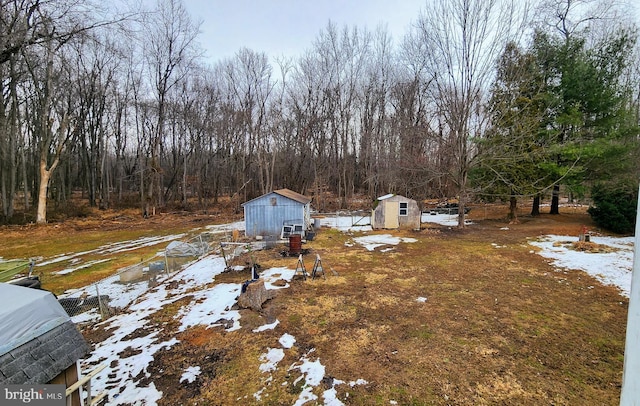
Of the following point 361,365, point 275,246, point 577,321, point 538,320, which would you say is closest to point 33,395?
point 361,365

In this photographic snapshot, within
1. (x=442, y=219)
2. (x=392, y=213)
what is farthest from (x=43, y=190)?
(x=442, y=219)

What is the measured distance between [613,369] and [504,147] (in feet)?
43.8

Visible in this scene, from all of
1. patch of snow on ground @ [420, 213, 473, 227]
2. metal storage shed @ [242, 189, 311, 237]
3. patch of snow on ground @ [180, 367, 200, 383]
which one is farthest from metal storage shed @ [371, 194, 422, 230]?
patch of snow on ground @ [180, 367, 200, 383]

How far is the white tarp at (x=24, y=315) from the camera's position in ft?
7.85

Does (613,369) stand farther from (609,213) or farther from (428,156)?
(428,156)

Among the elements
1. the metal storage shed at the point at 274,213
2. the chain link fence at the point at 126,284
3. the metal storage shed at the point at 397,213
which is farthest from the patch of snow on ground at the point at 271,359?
the metal storage shed at the point at 397,213

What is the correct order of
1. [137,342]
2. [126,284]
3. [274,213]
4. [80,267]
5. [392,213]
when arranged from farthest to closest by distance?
[392,213]
[274,213]
[80,267]
[126,284]
[137,342]

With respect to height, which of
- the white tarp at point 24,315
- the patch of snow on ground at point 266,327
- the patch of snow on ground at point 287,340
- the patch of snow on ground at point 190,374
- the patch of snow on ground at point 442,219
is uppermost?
the white tarp at point 24,315

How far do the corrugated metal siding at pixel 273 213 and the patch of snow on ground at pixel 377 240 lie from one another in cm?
335

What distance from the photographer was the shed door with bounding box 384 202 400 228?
54.8 ft

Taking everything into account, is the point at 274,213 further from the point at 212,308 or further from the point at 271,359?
the point at 271,359

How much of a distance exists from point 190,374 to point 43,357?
2.60 m

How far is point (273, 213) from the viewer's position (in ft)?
48.6

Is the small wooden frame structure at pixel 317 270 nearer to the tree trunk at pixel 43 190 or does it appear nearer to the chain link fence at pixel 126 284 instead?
the chain link fence at pixel 126 284
